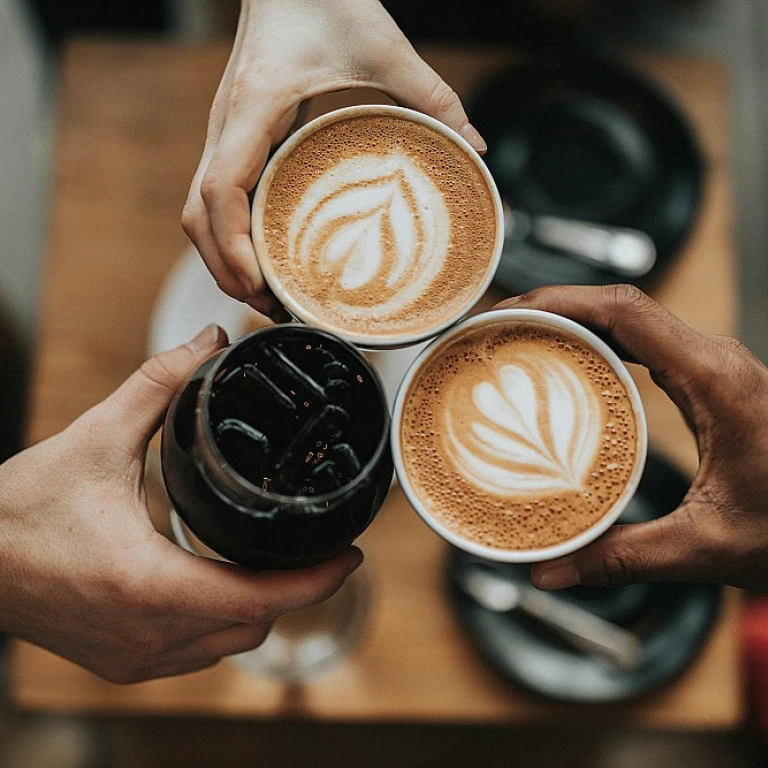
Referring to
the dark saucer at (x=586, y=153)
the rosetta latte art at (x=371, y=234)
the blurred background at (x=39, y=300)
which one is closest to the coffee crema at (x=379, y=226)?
the rosetta latte art at (x=371, y=234)

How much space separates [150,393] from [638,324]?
1.04 ft

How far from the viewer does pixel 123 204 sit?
3.00 ft

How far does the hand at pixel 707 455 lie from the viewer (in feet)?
1.82

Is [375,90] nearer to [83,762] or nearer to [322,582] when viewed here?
[322,582]

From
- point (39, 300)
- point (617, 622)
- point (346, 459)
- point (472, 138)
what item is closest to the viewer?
point (346, 459)

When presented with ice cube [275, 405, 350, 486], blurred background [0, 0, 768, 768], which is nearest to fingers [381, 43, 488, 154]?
ice cube [275, 405, 350, 486]

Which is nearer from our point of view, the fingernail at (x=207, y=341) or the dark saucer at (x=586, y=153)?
the fingernail at (x=207, y=341)

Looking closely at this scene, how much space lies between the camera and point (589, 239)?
921mm

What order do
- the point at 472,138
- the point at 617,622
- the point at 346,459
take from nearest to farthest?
1. the point at 346,459
2. the point at 472,138
3. the point at 617,622

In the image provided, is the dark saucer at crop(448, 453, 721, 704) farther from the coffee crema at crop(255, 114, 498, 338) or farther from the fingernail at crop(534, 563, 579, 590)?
the coffee crema at crop(255, 114, 498, 338)

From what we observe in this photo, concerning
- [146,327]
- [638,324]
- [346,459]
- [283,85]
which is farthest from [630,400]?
[146,327]

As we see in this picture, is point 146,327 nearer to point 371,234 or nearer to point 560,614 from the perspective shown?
point 371,234

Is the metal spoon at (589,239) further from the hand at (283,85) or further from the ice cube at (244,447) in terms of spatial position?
the ice cube at (244,447)

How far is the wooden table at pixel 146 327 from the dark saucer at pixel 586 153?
33mm
